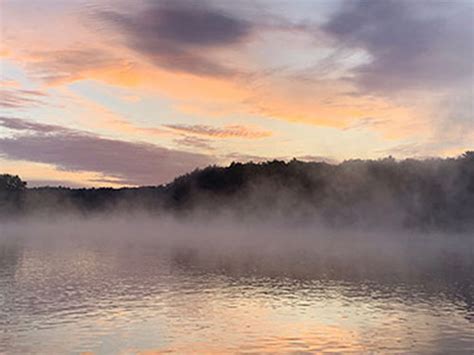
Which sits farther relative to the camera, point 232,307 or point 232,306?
point 232,306

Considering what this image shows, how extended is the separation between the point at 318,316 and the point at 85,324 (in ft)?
68.8

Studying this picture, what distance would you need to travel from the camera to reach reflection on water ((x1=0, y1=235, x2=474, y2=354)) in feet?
146

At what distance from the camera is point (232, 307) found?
58812 mm

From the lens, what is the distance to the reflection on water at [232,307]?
44469 millimetres

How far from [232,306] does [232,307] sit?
0.56 meters

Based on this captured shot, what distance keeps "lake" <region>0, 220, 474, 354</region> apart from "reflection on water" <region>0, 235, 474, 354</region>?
0.12m

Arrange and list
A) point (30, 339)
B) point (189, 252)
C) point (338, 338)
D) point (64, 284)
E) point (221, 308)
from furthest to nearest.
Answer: point (189, 252) → point (64, 284) → point (221, 308) → point (338, 338) → point (30, 339)

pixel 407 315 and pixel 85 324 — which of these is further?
pixel 407 315

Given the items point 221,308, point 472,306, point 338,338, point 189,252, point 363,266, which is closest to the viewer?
point 338,338

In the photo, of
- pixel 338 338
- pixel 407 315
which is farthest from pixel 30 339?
pixel 407 315

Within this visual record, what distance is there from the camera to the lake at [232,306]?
44375 mm

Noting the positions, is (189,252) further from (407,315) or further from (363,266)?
(407,315)

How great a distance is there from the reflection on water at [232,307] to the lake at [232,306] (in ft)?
0.40

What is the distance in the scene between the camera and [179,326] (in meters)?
49.6
